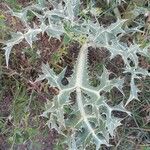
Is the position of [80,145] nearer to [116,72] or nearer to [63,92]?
[63,92]

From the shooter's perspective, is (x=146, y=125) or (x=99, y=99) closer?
(x=99, y=99)

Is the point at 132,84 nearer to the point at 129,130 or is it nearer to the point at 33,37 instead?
the point at 129,130

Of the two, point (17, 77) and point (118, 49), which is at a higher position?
point (118, 49)

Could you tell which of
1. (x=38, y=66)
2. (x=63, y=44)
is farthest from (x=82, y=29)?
(x=38, y=66)

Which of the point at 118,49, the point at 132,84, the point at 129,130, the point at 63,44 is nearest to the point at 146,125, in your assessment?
the point at 129,130

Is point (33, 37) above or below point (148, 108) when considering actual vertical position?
above

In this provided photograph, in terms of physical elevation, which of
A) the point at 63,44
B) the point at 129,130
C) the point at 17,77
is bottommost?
the point at 129,130
